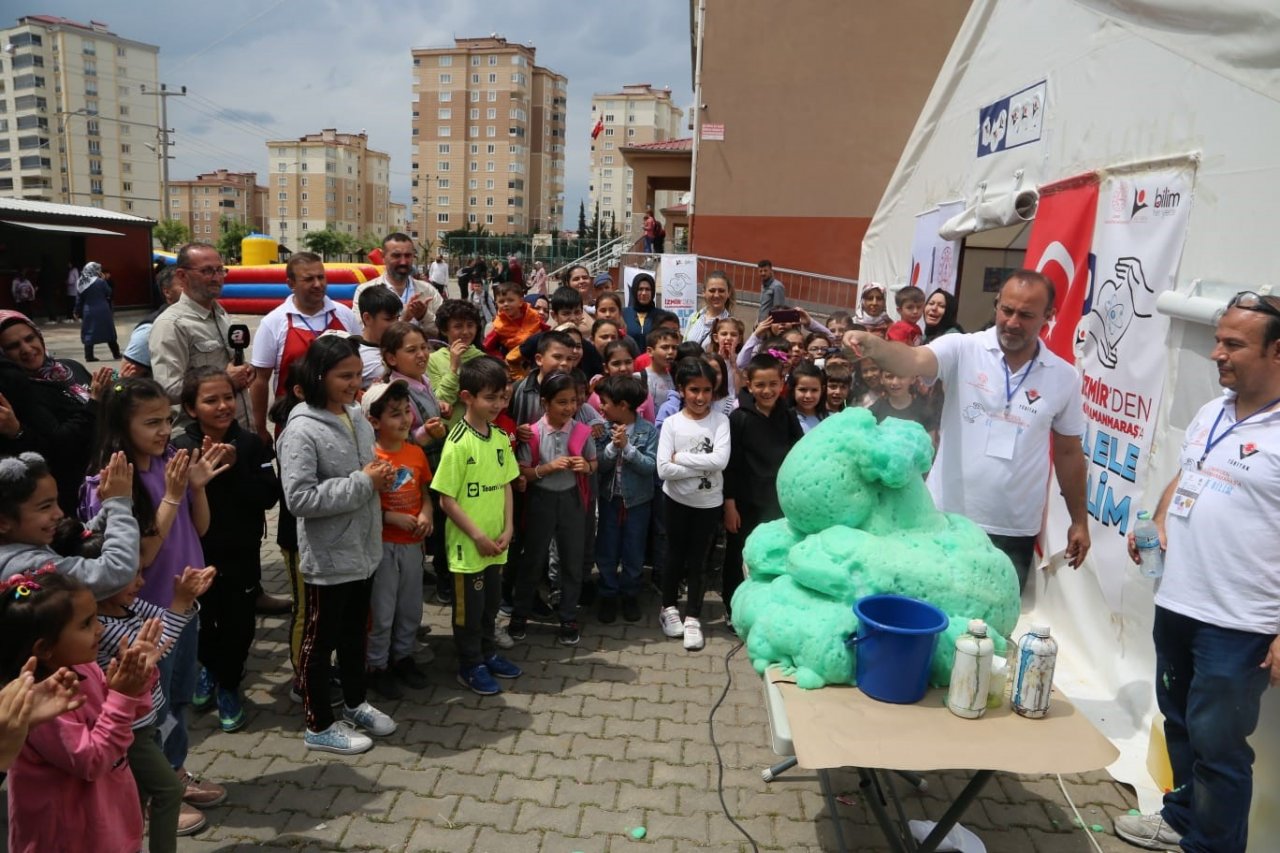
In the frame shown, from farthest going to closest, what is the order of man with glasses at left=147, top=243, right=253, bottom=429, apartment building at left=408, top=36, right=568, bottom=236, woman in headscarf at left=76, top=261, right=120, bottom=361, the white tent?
apartment building at left=408, top=36, right=568, bottom=236 → woman in headscarf at left=76, top=261, right=120, bottom=361 → man with glasses at left=147, top=243, right=253, bottom=429 → the white tent

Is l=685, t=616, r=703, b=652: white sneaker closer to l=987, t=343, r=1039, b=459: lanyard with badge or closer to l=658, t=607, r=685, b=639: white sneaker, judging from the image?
l=658, t=607, r=685, b=639: white sneaker

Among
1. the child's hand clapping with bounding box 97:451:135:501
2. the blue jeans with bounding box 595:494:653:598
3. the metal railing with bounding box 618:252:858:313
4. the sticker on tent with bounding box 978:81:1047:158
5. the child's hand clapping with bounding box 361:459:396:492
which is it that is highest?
the sticker on tent with bounding box 978:81:1047:158

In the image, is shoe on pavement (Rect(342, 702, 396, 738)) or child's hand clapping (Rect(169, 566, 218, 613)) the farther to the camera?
shoe on pavement (Rect(342, 702, 396, 738))

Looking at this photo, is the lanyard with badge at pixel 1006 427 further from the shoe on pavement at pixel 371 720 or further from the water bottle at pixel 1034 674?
the shoe on pavement at pixel 371 720

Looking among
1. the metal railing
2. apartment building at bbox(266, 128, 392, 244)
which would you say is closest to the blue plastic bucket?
the metal railing

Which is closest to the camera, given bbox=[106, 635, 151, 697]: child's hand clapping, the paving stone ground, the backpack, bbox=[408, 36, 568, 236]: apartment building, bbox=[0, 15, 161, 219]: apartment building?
bbox=[106, 635, 151, 697]: child's hand clapping

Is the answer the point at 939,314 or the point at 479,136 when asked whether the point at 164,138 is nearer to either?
the point at 939,314

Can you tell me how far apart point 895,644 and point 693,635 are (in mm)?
2486

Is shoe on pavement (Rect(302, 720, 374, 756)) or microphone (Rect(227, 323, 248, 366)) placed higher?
microphone (Rect(227, 323, 248, 366))

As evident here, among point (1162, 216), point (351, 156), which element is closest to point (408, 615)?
point (1162, 216)

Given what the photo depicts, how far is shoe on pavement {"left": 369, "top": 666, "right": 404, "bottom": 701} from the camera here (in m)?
3.94

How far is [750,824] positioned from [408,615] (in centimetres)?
194

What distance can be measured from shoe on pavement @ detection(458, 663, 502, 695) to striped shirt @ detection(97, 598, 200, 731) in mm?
1549

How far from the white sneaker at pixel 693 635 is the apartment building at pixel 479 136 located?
8296 centimetres
